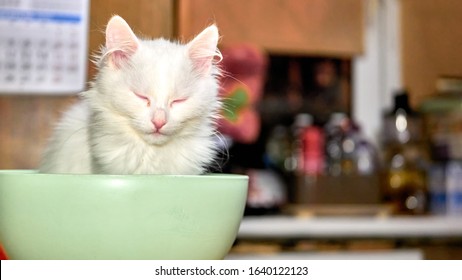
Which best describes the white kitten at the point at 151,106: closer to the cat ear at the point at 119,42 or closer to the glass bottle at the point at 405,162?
the cat ear at the point at 119,42

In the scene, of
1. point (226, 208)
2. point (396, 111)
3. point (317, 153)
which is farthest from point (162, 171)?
point (396, 111)

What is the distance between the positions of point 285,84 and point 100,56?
1567mm

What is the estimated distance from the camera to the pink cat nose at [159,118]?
1.29ft

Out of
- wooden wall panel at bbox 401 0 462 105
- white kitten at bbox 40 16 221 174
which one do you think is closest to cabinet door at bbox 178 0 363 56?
wooden wall panel at bbox 401 0 462 105

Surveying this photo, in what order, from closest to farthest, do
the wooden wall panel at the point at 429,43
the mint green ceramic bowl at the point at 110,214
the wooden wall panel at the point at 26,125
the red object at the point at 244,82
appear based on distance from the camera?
the mint green ceramic bowl at the point at 110,214, the wooden wall panel at the point at 26,125, the red object at the point at 244,82, the wooden wall panel at the point at 429,43

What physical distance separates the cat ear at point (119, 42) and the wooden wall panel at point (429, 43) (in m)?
1.52

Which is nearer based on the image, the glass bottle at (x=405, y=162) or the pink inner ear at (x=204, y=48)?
the pink inner ear at (x=204, y=48)

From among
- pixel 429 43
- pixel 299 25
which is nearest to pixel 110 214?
pixel 299 25

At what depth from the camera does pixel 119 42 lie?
406 millimetres

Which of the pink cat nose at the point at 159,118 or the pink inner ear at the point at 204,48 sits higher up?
the pink inner ear at the point at 204,48

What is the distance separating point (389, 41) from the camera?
2.01 metres

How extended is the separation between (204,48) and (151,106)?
66 millimetres

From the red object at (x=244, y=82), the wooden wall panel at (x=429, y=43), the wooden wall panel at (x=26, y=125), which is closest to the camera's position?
the wooden wall panel at (x=26, y=125)

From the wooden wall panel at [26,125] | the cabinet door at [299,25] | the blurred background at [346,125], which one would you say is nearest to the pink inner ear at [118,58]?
the wooden wall panel at [26,125]
